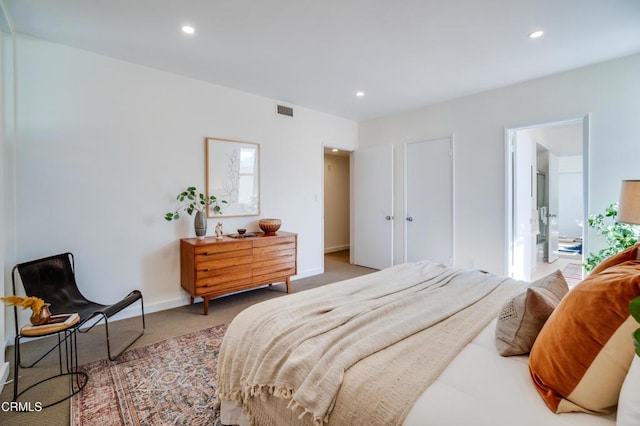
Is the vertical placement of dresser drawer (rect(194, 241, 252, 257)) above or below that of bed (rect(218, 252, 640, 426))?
above

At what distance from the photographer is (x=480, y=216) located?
12.8 ft

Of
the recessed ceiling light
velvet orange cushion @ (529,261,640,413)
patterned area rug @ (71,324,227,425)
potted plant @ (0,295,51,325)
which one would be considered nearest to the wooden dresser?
patterned area rug @ (71,324,227,425)

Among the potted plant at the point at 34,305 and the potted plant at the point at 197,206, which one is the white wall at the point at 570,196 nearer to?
the potted plant at the point at 197,206

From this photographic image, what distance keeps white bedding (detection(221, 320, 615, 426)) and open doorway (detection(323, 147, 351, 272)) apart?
550 cm

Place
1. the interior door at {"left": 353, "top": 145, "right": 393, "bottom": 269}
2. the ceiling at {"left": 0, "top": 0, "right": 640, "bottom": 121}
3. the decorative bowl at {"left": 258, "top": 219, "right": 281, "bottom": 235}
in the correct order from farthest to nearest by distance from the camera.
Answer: the interior door at {"left": 353, "top": 145, "right": 393, "bottom": 269}
the decorative bowl at {"left": 258, "top": 219, "right": 281, "bottom": 235}
the ceiling at {"left": 0, "top": 0, "right": 640, "bottom": 121}

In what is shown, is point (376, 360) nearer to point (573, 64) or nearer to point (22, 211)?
point (22, 211)

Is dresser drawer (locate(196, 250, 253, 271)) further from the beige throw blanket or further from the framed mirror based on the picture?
the beige throw blanket

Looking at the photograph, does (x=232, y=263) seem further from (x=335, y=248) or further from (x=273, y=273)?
(x=335, y=248)

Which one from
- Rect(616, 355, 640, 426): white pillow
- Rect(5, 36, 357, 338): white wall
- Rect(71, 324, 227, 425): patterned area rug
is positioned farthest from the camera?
Rect(5, 36, 357, 338): white wall

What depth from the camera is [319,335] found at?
4.25 feet

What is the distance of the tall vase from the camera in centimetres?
321

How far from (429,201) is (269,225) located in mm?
2465

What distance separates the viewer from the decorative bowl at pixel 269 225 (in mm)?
3748

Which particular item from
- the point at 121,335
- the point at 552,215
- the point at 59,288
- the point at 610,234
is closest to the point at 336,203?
the point at 552,215
